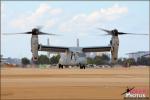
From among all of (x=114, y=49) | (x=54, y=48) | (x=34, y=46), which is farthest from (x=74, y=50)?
(x=114, y=49)

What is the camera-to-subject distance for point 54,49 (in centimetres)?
8125

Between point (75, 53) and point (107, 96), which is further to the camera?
point (75, 53)

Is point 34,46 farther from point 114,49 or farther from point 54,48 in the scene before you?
point 54,48

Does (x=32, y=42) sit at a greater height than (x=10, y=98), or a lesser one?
greater

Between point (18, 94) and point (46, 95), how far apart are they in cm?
131

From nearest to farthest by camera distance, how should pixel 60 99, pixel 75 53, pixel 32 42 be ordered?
pixel 60 99
pixel 32 42
pixel 75 53

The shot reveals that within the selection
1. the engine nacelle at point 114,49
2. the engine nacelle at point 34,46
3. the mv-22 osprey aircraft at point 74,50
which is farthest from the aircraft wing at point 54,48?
the engine nacelle at point 114,49

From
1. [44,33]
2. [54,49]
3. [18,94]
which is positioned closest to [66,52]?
[54,49]

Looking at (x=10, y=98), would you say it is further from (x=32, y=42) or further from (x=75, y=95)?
(x=32, y=42)

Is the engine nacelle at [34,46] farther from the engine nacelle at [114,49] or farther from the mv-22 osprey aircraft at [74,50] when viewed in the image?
the engine nacelle at [114,49]

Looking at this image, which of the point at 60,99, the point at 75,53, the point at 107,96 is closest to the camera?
the point at 60,99

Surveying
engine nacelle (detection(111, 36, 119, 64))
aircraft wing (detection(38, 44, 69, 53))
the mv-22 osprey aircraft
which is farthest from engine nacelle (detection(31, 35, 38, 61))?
engine nacelle (detection(111, 36, 119, 64))

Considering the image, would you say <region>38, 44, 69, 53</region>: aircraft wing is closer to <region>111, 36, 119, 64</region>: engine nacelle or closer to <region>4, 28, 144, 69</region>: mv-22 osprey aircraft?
<region>4, 28, 144, 69</region>: mv-22 osprey aircraft

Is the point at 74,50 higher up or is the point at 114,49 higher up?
the point at 74,50
